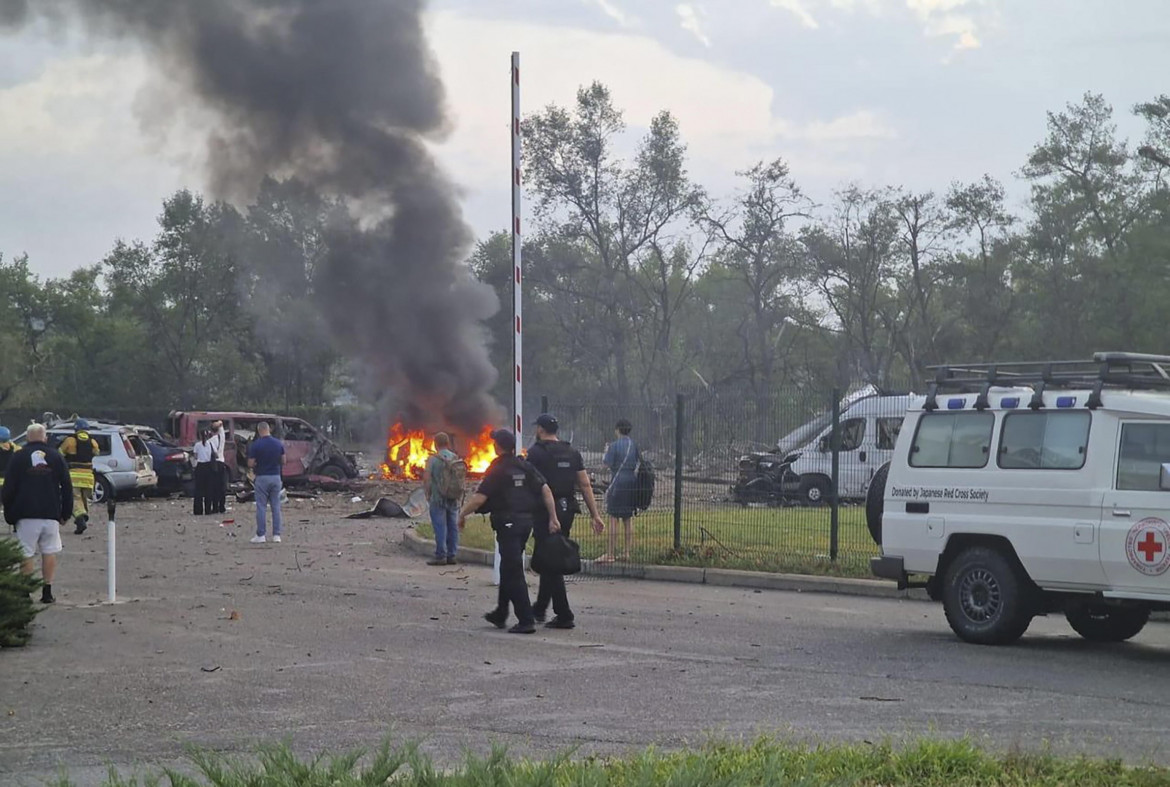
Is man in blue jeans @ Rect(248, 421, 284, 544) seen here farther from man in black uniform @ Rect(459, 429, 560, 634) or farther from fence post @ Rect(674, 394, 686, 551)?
man in black uniform @ Rect(459, 429, 560, 634)

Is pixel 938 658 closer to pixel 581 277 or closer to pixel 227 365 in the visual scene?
pixel 581 277

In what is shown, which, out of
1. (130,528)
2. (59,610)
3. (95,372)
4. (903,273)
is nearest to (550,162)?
(903,273)

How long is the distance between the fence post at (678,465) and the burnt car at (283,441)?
647 inches

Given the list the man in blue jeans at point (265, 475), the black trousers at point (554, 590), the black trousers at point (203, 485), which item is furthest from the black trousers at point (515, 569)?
the black trousers at point (203, 485)

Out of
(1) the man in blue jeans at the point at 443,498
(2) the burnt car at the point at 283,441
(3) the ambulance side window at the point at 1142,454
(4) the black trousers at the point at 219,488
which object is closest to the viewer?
(3) the ambulance side window at the point at 1142,454

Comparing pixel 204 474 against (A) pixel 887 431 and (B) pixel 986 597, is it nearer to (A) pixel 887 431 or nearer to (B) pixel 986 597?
(A) pixel 887 431

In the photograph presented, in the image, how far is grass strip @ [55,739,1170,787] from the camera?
15.6ft

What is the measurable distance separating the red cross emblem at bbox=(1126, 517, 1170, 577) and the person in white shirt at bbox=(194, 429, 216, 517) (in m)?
19.6

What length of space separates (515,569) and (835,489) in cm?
539

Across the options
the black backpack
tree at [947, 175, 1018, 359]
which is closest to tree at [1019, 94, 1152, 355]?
tree at [947, 175, 1018, 359]

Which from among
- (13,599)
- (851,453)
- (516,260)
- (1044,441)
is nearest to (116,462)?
(516,260)

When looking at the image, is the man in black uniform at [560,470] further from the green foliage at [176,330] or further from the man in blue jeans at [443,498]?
the green foliage at [176,330]

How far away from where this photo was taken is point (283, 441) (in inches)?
1252

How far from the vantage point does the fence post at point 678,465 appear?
16953 mm
